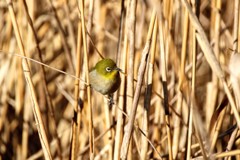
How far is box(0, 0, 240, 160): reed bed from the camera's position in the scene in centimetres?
171

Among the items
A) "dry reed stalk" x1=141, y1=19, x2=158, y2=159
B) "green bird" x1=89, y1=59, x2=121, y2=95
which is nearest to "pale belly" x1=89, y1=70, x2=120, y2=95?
"green bird" x1=89, y1=59, x2=121, y2=95

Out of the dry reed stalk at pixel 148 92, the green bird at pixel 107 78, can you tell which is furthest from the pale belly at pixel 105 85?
the dry reed stalk at pixel 148 92

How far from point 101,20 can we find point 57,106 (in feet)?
3.23

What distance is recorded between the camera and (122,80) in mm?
1953

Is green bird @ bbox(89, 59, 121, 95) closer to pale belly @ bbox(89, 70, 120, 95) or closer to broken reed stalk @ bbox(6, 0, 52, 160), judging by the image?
pale belly @ bbox(89, 70, 120, 95)

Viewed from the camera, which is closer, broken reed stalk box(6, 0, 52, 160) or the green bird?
broken reed stalk box(6, 0, 52, 160)

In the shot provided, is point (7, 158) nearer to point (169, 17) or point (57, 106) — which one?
point (57, 106)

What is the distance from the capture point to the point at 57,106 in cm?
370

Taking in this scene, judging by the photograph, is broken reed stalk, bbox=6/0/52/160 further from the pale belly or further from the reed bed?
the pale belly

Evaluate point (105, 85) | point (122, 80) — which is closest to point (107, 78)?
point (105, 85)

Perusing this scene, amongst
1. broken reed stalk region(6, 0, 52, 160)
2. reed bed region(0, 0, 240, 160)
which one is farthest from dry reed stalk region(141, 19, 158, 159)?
broken reed stalk region(6, 0, 52, 160)

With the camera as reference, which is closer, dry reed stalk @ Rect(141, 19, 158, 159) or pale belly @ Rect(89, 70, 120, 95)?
dry reed stalk @ Rect(141, 19, 158, 159)

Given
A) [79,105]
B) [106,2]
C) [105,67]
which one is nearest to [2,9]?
[106,2]

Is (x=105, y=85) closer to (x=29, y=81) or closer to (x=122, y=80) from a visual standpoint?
(x=122, y=80)
